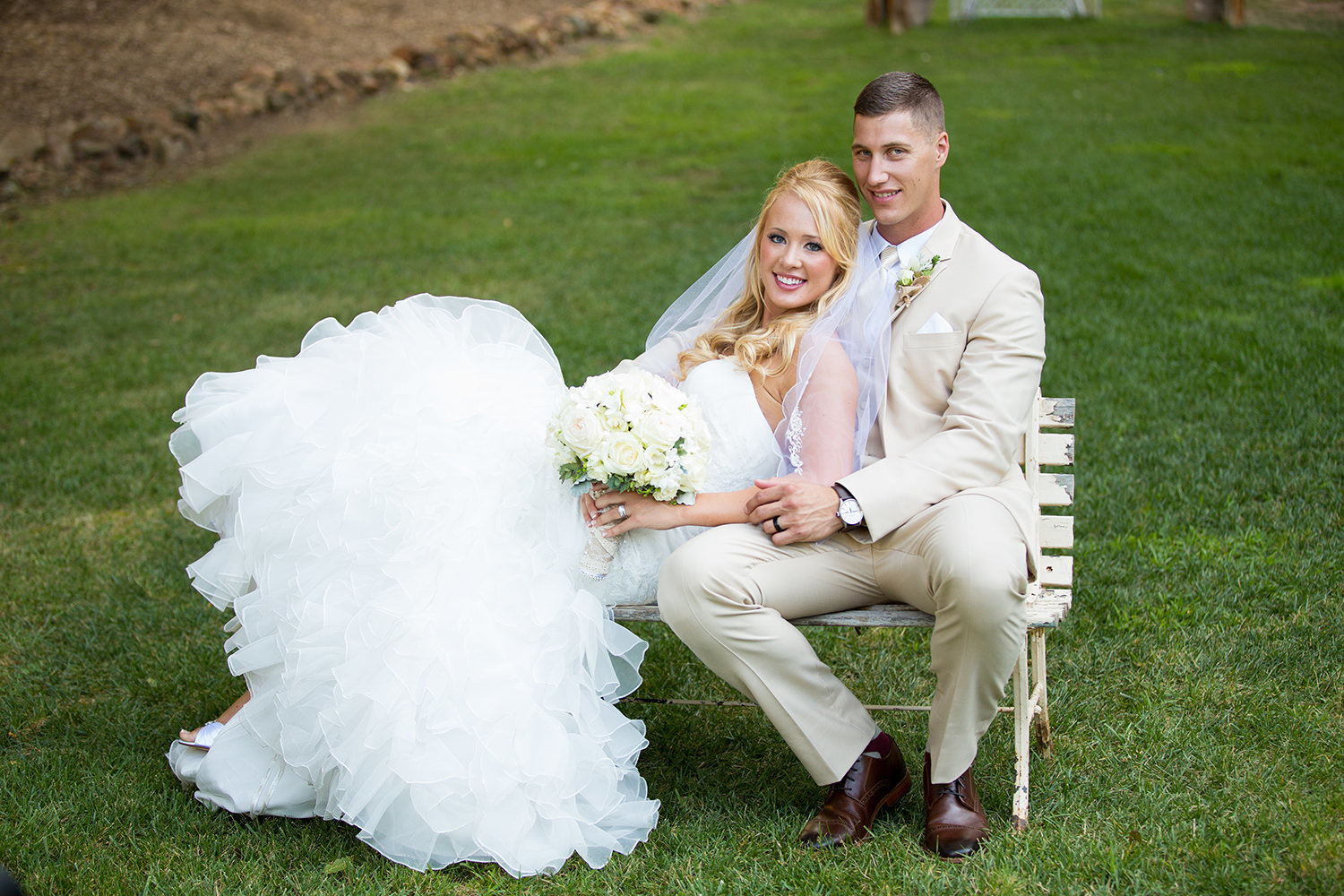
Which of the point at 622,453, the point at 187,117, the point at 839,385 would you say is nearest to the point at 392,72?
the point at 187,117

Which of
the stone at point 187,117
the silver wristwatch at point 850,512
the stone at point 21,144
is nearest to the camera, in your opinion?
the silver wristwatch at point 850,512

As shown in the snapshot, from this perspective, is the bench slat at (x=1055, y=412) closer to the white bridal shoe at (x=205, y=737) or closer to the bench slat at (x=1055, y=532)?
the bench slat at (x=1055, y=532)

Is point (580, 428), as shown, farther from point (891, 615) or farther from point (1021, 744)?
point (1021, 744)

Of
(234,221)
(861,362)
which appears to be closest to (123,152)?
(234,221)

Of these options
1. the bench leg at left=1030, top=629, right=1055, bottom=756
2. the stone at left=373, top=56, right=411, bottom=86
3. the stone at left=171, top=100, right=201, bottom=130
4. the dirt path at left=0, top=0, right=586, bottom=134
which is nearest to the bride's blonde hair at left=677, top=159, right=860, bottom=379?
the bench leg at left=1030, top=629, right=1055, bottom=756

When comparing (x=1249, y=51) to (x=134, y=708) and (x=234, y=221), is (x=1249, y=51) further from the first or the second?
(x=134, y=708)

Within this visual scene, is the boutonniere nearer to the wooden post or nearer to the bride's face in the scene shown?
the bride's face

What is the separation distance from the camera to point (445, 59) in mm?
17562

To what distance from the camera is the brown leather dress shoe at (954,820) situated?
3.32 metres

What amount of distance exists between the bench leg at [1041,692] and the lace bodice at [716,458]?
0.99 metres

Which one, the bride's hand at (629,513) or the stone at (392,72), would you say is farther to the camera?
the stone at (392,72)

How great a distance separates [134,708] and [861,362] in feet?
9.50

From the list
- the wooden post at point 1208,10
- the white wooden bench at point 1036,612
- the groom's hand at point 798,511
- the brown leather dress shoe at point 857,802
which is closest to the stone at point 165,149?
the white wooden bench at point 1036,612

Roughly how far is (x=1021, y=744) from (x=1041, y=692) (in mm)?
319
